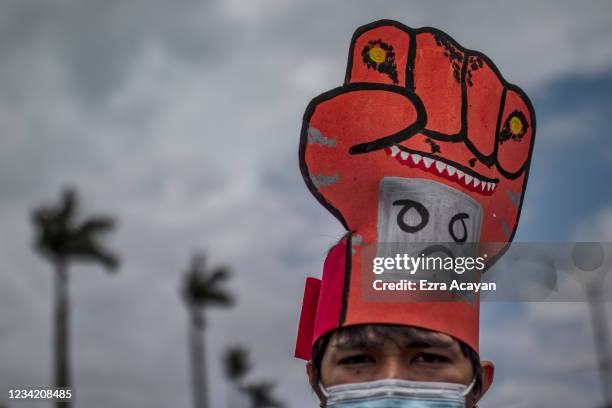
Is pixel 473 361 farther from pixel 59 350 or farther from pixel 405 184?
pixel 59 350

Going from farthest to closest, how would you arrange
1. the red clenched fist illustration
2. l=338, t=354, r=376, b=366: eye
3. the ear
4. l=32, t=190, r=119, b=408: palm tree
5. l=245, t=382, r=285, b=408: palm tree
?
1. l=245, t=382, r=285, b=408: palm tree
2. l=32, t=190, r=119, b=408: palm tree
3. the ear
4. the red clenched fist illustration
5. l=338, t=354, r=376, b=366: eye

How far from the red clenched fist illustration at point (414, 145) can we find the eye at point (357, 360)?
1.78ft

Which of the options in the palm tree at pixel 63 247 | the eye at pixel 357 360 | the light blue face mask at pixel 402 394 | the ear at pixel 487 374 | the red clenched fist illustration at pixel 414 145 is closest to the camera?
the light blue face mask at pixel 402 394

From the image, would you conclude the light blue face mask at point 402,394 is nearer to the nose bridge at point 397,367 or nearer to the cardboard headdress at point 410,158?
the nose bridge at point 397,367

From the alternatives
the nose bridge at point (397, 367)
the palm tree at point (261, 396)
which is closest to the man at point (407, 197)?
the nose bridge at point (397, 367)

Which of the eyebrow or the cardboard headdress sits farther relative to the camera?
the cardboard headdress

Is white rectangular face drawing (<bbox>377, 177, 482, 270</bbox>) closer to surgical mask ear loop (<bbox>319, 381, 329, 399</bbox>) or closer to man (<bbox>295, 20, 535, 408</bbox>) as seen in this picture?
man (<bbox>295, 20, 535, 408</bbox>)

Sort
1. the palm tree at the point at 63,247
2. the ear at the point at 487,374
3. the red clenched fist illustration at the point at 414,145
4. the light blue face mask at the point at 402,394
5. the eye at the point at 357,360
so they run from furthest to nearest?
the palm tree at the point at 63,247 < the ear at the point at 487,374 < the red clenched fist illustration at the point at 414,145 < the eye at the point at 357,360 < the light blue face mask at the point at 402,394

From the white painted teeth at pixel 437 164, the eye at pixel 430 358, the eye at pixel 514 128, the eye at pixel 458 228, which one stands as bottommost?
the eye at pixel 430 358

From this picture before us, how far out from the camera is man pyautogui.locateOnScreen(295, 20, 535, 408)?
3477mm

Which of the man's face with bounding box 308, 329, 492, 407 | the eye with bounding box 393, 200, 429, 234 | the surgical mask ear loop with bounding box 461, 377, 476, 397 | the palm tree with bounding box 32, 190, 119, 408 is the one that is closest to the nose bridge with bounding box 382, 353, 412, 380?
the man's face with bounding box 308, 329, 492, 407

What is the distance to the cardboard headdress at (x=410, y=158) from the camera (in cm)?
359

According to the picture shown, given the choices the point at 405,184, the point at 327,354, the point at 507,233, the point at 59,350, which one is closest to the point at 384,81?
the point at 405,184

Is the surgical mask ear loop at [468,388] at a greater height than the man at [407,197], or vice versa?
the man at [407,197]
